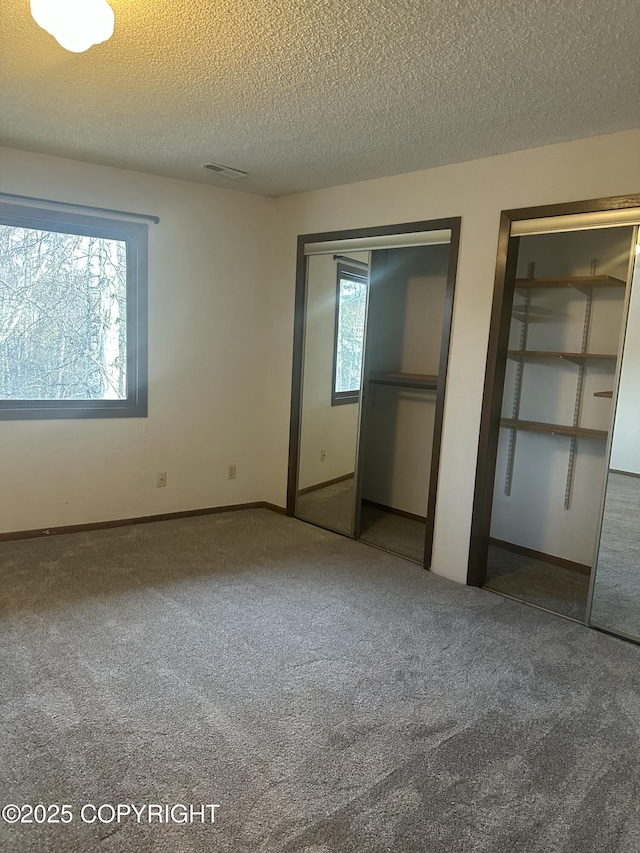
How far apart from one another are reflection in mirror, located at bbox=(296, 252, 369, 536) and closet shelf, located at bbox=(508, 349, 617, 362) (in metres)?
1.04

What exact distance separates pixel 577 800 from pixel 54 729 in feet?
5.73

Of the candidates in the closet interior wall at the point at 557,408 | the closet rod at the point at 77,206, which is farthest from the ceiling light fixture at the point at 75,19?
the closet interior wall at the point at 557,408

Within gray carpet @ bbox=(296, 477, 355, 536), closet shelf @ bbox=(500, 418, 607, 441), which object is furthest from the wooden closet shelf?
gray carpet @ bbox=(296, 477, 355, 536)

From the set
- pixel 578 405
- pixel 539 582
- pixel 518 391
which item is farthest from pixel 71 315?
pixel 539 582

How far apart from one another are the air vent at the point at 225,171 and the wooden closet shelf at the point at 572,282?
1.90 meters

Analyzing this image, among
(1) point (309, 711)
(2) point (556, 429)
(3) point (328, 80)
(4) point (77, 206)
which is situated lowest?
(1) point (309, 711)

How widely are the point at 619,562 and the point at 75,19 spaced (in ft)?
10.6

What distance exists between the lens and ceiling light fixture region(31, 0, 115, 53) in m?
1.58

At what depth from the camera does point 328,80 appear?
2270 millimetres

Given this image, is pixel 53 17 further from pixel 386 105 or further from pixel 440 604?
pixel 440 604

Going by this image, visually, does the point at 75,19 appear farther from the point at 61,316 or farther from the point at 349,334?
the point at 349,334

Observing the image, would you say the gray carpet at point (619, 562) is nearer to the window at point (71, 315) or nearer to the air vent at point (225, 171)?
the air vent at point (225, 171)

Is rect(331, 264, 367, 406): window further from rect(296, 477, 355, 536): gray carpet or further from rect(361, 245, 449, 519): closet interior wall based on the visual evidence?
rect(296, 477, 355, 536): gray carpet

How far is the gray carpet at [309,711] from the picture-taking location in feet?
5.51
